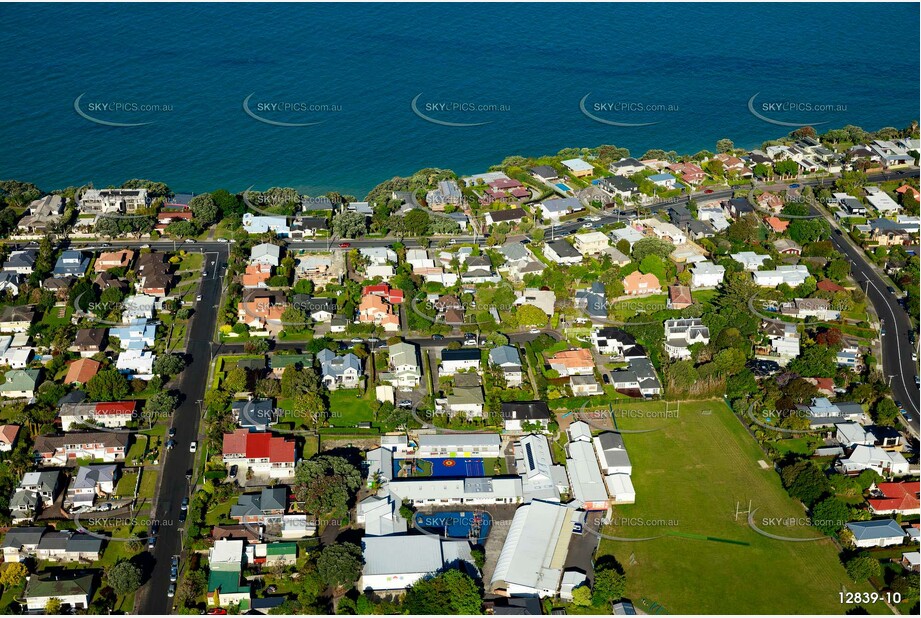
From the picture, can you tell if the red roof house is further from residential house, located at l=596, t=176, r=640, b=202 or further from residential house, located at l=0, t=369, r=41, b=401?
residential house, located at l=0, t=369, r=41, b=401

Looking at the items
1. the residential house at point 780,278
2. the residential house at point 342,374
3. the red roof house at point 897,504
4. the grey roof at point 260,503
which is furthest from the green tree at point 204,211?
the red roof house at point 897,504

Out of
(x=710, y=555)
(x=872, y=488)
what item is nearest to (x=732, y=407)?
(x=872, y=488)

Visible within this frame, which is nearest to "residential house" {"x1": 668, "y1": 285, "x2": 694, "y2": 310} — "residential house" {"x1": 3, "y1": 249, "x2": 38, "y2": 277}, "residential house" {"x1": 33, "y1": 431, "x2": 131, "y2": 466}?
"residential house" {"x1": 33, "y1": 431, "x2": 131, "y2": 466}

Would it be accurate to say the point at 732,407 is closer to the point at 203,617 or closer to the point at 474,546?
the point at 474,546

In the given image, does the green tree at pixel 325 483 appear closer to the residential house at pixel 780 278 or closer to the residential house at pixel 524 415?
the residential house at pixel 524 415

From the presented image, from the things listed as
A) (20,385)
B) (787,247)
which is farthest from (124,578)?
(787,247)

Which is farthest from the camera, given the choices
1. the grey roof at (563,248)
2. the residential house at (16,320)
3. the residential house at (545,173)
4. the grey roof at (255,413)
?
the residential house at (545,173)
